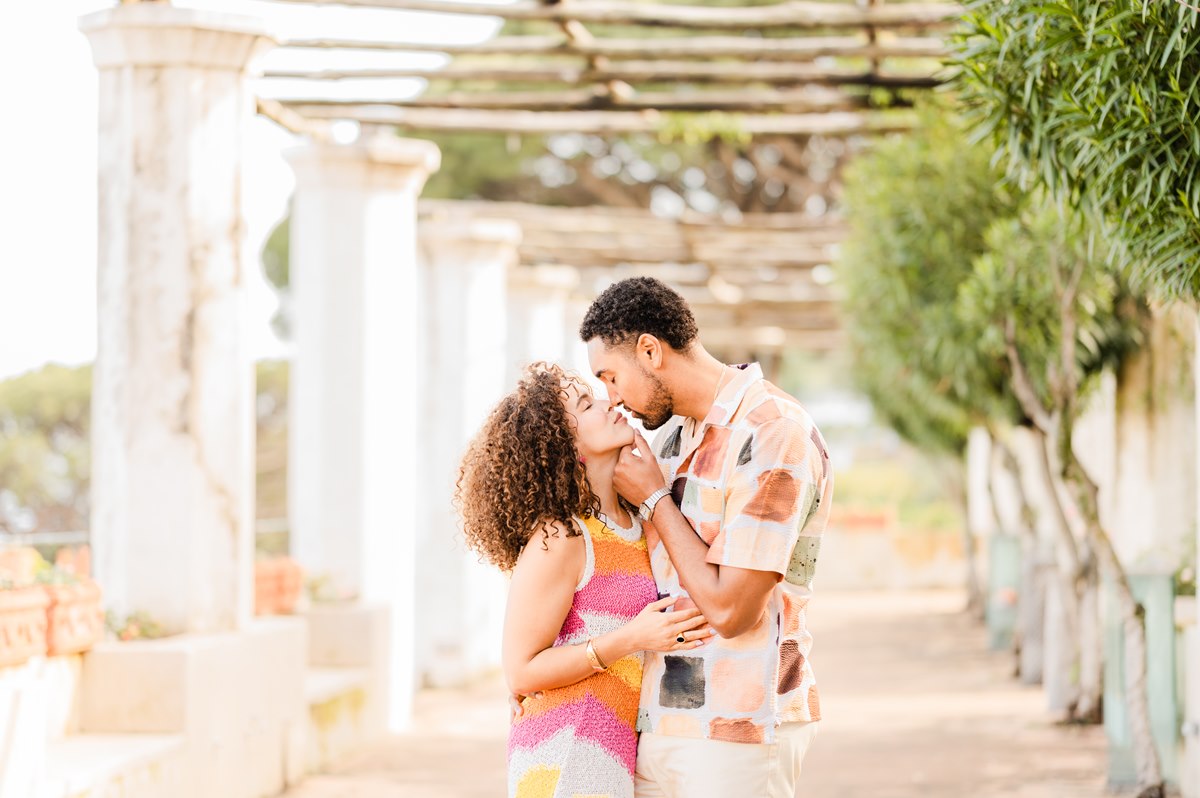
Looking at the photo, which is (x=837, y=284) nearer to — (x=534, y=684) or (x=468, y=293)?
(x=468, y=293)

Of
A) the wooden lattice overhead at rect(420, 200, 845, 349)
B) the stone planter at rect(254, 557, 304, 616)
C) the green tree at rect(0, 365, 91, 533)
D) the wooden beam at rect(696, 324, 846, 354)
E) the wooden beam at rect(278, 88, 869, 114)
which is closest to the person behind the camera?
the stone planter at rect(254, 557, 304, 616)

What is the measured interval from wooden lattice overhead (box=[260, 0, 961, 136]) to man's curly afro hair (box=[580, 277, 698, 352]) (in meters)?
5.21

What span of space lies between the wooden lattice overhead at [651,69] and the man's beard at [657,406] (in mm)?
5249

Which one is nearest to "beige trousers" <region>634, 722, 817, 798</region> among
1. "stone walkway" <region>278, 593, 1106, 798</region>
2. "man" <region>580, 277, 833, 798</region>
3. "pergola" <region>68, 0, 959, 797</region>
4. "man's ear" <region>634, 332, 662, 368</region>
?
"man" <region>580, 277, 833, 798</region>

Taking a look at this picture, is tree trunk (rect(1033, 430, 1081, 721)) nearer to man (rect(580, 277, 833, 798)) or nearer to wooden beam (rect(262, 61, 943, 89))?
wooden beam (rect(262, 61, 943, 89))

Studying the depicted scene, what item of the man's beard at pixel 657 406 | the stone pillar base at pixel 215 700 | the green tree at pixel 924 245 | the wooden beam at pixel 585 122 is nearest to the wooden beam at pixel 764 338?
the green tree at pixel 924 245

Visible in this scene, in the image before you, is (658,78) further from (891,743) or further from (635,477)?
(635,477)

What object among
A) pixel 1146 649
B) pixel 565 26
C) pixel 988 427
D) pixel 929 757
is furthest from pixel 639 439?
pixel 988 427

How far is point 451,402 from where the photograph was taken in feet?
45.2

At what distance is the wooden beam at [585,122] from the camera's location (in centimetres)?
1071

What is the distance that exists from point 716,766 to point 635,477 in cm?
62

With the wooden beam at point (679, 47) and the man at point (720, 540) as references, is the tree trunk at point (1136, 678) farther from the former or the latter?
the man at point (720, 540)

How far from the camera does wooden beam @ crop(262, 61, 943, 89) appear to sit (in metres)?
9.65

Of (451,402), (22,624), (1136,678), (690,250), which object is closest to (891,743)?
(1136,678)
